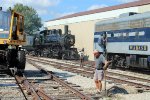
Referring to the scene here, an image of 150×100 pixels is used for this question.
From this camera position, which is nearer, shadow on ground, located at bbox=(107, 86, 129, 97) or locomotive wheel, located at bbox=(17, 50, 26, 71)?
shadow on ground, located at bbox=(107, 86, 129, 97)

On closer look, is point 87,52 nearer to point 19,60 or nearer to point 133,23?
point 133,23

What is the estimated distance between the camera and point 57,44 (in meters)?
40.7

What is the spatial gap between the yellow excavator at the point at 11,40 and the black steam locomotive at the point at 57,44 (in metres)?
21.2

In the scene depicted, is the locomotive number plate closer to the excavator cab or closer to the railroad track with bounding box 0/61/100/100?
the excavator cab

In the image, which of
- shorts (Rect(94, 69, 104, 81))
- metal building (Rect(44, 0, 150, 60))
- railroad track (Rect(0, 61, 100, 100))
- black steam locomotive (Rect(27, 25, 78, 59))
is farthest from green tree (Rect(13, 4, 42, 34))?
shorts (Rect(94, 69, 104, 81))

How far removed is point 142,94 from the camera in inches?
515

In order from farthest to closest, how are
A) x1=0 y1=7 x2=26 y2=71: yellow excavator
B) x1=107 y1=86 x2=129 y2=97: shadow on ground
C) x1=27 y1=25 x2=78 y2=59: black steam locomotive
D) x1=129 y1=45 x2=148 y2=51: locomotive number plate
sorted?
1. x1=27 y1=25 x2=78 y2=59: black steam locomotive
2. x1=129 y1=45 x2=148 y2=51: locomotive number plate
3. x1=0 y1=7 x2=26 y2=71: yellow excavator
4. x1=107 y1=86 x2=129 y2=97: shadow on ground

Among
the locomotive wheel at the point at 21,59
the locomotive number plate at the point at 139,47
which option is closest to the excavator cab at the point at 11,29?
the locomotive wheel at the point at 21,59

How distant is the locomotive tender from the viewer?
21297 mm

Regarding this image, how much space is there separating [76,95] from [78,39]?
32.5 metres

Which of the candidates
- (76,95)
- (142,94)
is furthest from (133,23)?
(76,95)

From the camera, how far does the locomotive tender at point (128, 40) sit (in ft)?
69.9

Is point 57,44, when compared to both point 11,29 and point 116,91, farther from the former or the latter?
point 116,91

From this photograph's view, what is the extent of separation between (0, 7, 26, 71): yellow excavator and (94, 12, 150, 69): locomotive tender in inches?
283
